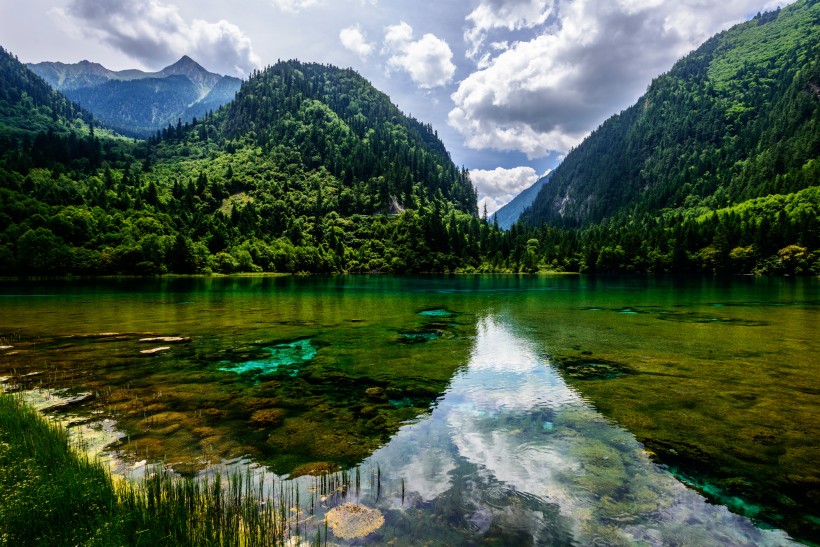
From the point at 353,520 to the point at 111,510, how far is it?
4882 mm

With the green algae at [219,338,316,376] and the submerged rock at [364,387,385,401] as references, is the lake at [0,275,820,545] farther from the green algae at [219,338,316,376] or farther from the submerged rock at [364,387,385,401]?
the green algae at [219,338,316,376]

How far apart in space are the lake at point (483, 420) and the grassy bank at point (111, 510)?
56.8 inches

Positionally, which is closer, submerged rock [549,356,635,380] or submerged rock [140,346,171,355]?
submerged rock [549,356,635,380]

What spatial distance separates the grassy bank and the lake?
1442 millimetres

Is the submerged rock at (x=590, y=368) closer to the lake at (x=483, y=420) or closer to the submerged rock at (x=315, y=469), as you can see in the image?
the lake at (x=483, y=420)

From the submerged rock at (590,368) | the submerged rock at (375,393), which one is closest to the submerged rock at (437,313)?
the submerged rock at (590,368)

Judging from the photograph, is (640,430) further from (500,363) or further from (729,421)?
(500,363)

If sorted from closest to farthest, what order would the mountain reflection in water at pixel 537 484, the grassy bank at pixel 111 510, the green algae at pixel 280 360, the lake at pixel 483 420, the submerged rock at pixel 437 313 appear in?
the grassy bank at pixel 111 510 < the mountain reflection in water at pixel 537 484 < the lake at pixel 483 420 < the green algae at pixel 280 360 < the submerged rock at pixel 437 313

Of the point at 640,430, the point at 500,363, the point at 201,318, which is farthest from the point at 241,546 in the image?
the point at 201,318

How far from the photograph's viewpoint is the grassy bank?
22.7ft

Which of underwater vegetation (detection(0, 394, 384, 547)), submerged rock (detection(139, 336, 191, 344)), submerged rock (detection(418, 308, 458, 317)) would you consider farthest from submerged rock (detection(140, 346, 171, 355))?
submerged rock (detection(418, 308, 458, 317))

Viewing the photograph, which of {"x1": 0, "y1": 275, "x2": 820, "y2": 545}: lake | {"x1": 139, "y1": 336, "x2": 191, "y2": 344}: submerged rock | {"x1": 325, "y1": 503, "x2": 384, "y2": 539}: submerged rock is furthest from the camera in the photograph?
{"x1": 139, "y1": 336, "x2": 191, "y2": 344}: submerged rock

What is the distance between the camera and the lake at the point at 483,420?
9820 mm

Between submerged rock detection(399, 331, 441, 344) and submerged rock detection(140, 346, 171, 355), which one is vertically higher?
submerged rock detection(140, 346, 171, 355)
